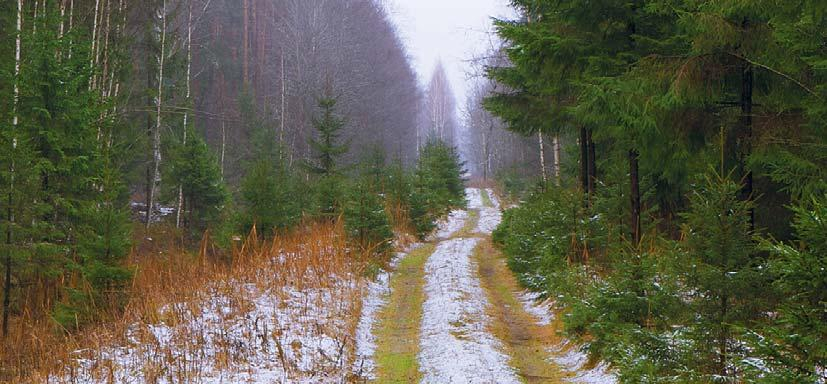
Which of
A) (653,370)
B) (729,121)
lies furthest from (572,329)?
(729,121)

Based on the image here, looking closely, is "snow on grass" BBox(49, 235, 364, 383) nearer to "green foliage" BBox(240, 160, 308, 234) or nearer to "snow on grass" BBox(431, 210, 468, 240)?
"green foliage" BBox(240, 160, 308, 234)

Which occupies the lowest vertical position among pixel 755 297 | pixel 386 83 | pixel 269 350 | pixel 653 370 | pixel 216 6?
pixel 269 350

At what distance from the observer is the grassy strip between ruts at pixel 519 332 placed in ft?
24.0

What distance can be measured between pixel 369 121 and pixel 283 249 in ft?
112

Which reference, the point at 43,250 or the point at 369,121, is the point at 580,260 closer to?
the point at 43,250

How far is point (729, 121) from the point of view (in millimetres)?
7742

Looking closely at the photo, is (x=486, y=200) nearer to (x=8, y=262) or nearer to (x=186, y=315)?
(x=186, y=315)

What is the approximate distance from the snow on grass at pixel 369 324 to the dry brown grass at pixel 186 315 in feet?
0.58

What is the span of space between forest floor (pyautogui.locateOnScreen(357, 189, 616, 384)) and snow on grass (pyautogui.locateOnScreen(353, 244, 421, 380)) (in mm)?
32

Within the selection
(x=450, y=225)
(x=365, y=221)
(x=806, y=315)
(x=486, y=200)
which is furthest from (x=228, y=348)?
(x=486, y=200)

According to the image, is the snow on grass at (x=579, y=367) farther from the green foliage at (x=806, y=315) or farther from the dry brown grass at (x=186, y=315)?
the dry brown grass at (x=186, y=315)

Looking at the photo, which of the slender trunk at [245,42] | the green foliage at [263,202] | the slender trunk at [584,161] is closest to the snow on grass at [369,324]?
the green foliage at [263,202]

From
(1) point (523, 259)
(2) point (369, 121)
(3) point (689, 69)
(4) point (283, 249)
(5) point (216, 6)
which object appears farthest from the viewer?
(2) point (369, 121)

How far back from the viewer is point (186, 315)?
8.12 meters
